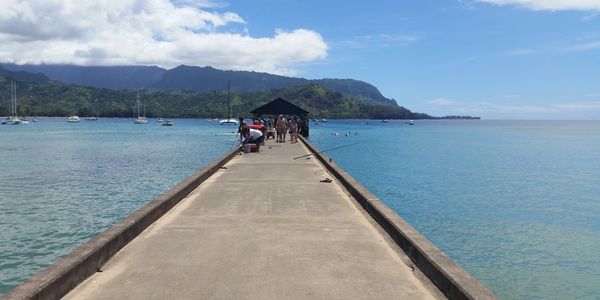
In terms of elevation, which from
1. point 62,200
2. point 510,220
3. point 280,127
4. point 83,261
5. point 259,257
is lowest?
point 510,220

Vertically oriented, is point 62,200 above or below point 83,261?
below

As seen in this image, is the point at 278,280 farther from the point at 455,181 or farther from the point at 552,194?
the point at 455,181

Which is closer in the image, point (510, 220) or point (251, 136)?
point (510, 220)

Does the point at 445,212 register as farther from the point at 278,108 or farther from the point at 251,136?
the point at 278,108

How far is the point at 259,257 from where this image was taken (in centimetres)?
654

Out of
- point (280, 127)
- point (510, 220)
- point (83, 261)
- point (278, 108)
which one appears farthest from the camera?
point (278, 108)

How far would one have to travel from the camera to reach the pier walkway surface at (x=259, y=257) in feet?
17.5

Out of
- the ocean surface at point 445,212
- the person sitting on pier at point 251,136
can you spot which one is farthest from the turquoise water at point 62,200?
the person sitting on pier at point 251,136

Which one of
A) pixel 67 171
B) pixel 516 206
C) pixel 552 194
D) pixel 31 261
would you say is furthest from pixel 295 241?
pixel 67 171

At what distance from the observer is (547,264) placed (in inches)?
503

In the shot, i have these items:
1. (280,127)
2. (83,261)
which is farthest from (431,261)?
(280,127)

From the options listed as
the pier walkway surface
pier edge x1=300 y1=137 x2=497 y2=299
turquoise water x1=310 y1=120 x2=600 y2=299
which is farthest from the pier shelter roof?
pier edge x1=300 y1=137 x2=497 y2=299

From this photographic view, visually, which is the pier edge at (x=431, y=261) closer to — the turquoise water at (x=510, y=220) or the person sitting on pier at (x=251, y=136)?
the turquoise water at (x=510, y=220)

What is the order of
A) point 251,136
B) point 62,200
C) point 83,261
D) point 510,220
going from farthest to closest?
point 251,136 < point 62,200 < point 510,220 < point 83,261
